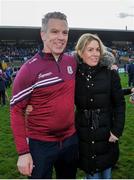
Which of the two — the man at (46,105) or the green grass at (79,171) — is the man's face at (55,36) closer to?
the man at (46,105)

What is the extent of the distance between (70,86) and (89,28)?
4517cm

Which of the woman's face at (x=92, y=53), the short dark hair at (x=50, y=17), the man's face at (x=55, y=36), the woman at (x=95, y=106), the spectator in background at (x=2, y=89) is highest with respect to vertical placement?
the short dark hair at (x=50, y=17)

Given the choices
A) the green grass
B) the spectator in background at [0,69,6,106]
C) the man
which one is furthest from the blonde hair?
the spectator in background at [0,69,6,106]

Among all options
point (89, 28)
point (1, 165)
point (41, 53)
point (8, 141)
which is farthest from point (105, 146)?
point (89, 28)

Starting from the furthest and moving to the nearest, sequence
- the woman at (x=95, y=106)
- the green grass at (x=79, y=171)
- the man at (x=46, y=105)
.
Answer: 1. the green grass at (x=79, y=171)
2. the woman at (x=95, y=106)
3. the man at (x=46, y=105)

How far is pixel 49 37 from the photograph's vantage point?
3.10m

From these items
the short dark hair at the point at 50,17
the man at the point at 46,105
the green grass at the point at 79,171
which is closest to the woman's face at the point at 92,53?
the man at the point at 46,105

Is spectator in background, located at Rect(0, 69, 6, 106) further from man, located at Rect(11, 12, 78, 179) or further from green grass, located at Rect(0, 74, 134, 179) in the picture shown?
man, located at Rect(11, 12, 78, 179)

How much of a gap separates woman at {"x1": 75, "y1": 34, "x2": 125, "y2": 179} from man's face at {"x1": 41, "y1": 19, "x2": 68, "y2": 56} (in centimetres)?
29

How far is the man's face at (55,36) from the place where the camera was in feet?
10.1

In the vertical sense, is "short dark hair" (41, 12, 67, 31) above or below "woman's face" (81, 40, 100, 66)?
above

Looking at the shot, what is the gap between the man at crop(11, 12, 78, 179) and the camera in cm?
299

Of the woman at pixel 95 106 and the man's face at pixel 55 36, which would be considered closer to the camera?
the man's face at pixel 55 36

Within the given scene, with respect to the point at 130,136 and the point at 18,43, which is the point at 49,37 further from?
the point at 18,43
